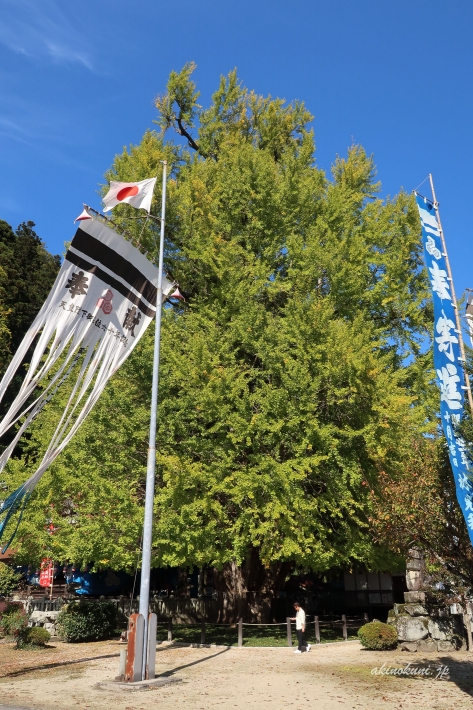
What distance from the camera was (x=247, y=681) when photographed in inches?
446

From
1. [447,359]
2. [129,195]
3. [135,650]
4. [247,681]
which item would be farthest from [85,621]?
[447,359]

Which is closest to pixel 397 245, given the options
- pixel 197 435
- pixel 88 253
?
pixel 197 435

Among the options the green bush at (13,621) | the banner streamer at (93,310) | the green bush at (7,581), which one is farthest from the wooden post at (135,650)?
the green bush at (7,581)

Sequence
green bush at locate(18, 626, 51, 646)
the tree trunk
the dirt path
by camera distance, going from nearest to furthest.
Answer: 1. the dirt path
2. green bush at locate(18, 626, 51, 646)
3. the tree trunk

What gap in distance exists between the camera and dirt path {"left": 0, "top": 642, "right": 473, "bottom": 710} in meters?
9.22

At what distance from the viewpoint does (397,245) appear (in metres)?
21.2

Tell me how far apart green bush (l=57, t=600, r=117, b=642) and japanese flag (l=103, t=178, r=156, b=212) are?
42.1 ft

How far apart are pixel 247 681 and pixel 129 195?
1142 cm

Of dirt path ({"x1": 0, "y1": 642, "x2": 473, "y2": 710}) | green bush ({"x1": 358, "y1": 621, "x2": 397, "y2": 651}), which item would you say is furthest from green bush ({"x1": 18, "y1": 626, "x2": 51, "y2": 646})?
green bush ({"x1": 358, "y1": 621, "x2": 397, "y2": 651})

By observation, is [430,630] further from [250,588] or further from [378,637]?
[250,588]

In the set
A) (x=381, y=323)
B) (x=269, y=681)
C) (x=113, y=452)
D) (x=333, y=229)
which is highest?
(x=333, y=229)

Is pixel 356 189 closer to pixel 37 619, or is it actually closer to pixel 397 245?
pixel 397 245

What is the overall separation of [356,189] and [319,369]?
34.3 ft

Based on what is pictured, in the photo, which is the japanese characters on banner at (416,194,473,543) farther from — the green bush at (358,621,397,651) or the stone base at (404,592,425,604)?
the stone base at (404,592,425,604)
